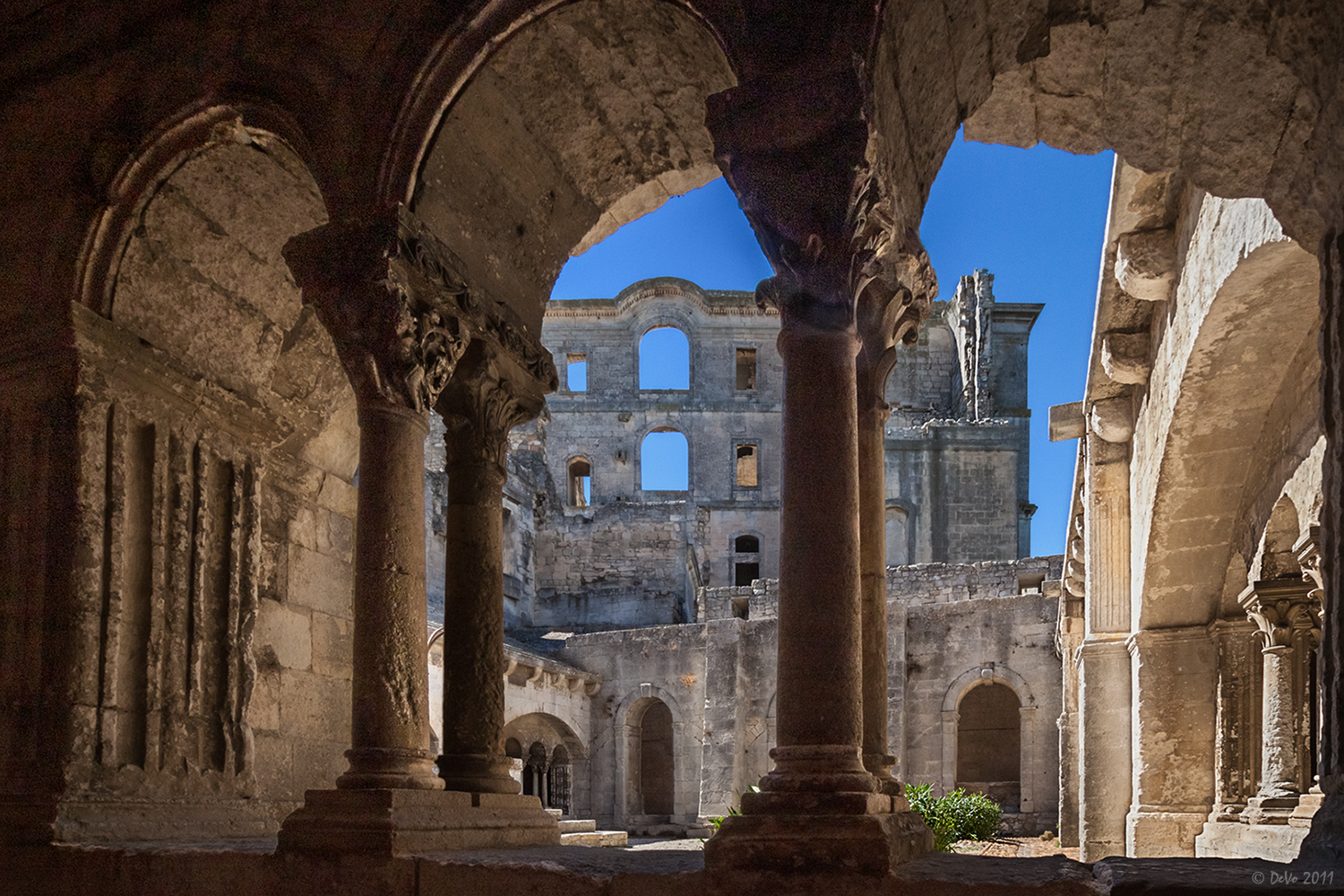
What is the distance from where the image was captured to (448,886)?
3861 mm

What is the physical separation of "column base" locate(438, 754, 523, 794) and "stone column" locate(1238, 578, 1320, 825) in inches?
195

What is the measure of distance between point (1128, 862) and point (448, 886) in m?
2.13

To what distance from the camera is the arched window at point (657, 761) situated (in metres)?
24.1

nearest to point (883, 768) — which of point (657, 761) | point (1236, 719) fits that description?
point (1236, 719)

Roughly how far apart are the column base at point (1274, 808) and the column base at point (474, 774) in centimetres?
499

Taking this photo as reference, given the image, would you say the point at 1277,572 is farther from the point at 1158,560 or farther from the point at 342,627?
the point at 342,627

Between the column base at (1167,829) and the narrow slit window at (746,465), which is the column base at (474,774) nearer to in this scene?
the column base at (1167,829)

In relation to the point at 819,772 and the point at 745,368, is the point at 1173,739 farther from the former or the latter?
the point at 745,368

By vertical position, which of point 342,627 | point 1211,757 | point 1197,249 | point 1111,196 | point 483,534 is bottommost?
point 1211,757

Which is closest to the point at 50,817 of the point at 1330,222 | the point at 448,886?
Result: the point at 448,886

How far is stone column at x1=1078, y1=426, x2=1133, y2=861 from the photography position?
9.50 m

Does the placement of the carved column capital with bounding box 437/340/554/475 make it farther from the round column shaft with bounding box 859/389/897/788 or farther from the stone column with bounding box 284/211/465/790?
the round column shaft with bounding box 859/389/897/788

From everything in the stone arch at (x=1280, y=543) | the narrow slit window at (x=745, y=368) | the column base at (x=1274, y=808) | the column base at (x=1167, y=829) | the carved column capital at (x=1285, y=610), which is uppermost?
the narrow slit window at (x=745, y=368)

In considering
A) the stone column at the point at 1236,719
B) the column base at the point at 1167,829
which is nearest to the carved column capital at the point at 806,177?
the stone column at the point at 1236,719
